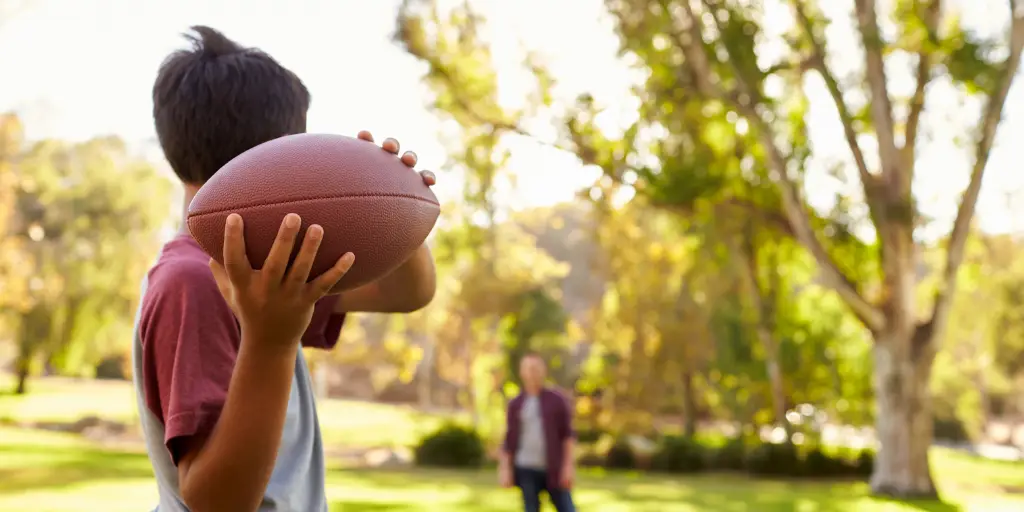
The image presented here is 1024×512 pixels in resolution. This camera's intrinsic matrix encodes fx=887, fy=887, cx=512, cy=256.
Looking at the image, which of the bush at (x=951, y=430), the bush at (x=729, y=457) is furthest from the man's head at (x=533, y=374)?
the bush at (x=951, y=430)

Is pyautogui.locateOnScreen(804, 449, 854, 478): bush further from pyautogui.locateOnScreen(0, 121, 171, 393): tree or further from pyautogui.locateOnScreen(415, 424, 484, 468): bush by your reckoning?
pyautogui.locateOnScreen(0, 121, 171, 393): tree

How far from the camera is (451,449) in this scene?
931 inches

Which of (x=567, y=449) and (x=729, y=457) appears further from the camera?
(x=729, y=457)

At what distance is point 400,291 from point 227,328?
2.54 feet

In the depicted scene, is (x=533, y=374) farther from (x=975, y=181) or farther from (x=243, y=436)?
(x=975, y=181)

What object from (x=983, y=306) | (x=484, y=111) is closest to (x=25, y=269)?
(x=484, y=111)

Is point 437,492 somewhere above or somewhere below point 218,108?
below

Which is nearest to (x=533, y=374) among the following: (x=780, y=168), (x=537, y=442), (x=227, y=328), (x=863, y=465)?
(x=537, y=442)

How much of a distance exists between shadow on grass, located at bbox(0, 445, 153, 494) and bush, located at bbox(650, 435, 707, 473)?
12.4 metres

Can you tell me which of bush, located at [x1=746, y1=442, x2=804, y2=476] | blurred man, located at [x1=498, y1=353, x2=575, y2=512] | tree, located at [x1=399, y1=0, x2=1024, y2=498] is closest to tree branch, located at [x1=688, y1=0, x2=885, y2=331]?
tree, located at [x1=399, y1=0, x2=1024, y2=498]

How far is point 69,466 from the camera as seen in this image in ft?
57.3

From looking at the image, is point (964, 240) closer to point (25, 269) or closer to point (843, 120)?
point (843, 120)

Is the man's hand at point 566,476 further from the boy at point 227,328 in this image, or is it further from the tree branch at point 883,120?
the tree branch at point 883,120

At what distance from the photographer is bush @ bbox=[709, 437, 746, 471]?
882 inches
